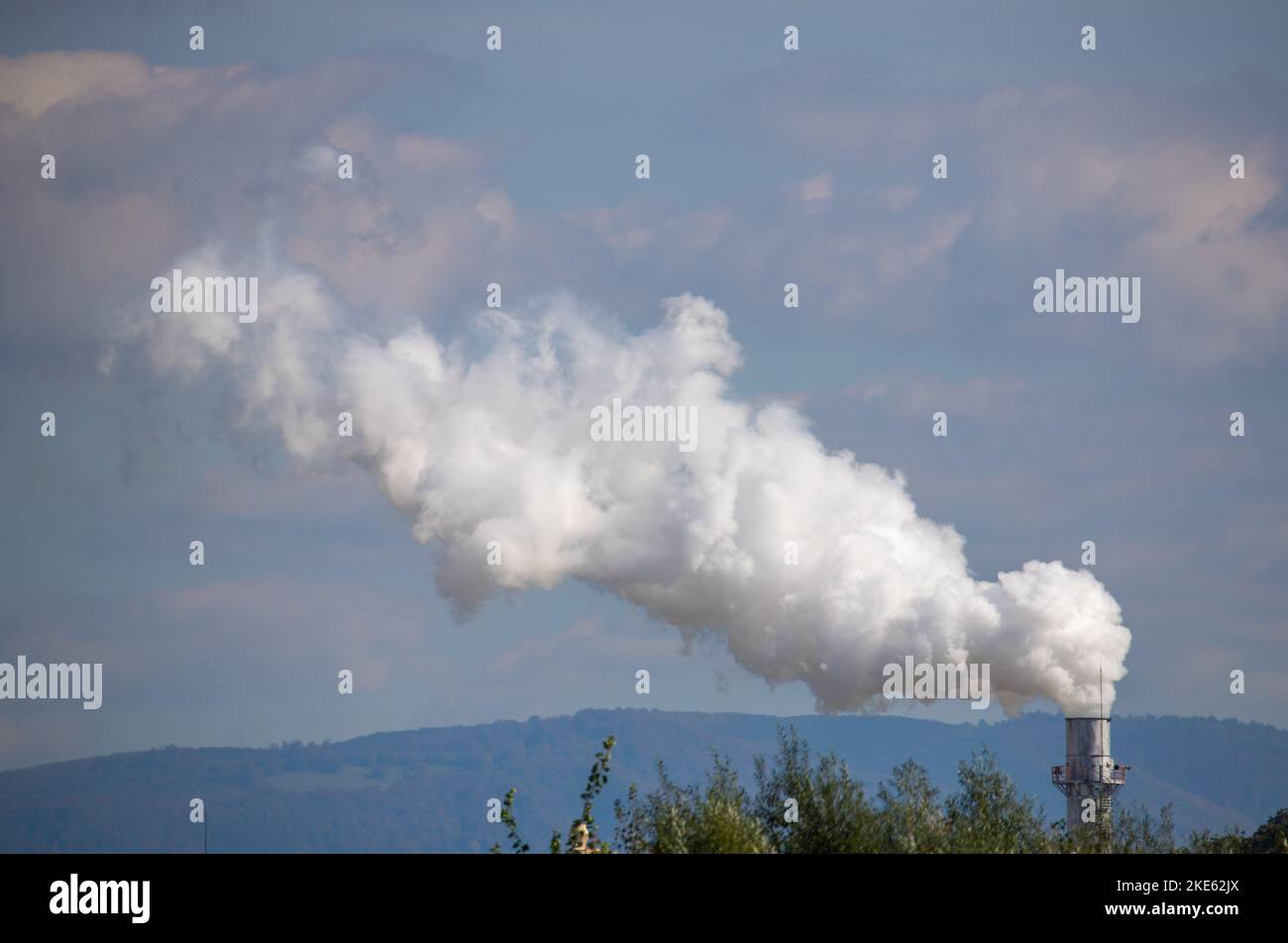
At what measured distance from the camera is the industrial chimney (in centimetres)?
9162

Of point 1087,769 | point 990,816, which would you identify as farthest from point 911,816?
point 1087,769

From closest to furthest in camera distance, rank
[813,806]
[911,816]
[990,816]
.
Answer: [911,816] → [813,806] → [990,816]

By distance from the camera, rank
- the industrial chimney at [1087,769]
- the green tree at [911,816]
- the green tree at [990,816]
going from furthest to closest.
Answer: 1. the industrial chimney at [1087,769]
2. the green tree at [990,816]
3. the green tree at [911,816]

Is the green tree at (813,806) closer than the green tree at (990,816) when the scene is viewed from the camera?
Yes

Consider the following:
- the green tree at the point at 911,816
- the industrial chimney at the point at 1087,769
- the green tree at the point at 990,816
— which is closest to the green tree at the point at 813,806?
the green tree at the point at 911,816

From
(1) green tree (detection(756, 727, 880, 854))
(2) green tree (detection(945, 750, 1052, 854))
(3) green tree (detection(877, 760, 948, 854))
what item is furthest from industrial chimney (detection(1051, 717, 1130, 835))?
(1) green tree (detection(756, 727, 880, 854))

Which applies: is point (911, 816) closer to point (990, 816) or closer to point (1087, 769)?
point (990, 816)

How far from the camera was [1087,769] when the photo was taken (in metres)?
93.2

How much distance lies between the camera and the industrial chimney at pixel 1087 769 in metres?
91.6

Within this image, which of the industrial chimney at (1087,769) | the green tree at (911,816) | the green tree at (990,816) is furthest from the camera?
the industrial chimney at (1087,769)

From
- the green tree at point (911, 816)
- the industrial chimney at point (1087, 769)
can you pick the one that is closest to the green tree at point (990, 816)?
the green tree at point (911, 816)

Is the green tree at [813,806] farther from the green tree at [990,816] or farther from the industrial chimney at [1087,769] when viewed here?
the industrial chimney at [1087,769]
